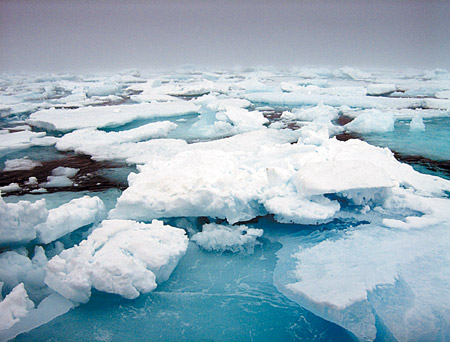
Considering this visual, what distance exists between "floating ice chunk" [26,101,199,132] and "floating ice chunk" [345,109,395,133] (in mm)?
3998

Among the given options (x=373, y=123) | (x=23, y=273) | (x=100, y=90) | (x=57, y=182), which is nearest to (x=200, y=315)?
(x=23, y=273)

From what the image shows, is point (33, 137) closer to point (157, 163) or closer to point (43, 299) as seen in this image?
point (157, 163)

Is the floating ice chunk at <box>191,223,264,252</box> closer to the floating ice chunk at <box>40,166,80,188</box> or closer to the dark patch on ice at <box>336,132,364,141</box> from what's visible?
the floating ice chunk at <box>40,166,80,188</box>

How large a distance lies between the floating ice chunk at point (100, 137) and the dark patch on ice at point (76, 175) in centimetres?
36

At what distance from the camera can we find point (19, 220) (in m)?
2.53

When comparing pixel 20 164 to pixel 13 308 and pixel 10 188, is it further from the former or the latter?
pixel 13 308

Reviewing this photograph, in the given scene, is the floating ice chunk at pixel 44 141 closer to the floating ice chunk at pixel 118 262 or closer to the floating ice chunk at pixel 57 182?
the floating ice chunk at pixel 57 182

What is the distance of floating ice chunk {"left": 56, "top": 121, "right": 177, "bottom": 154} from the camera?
579 cm

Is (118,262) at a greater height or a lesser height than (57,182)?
greater

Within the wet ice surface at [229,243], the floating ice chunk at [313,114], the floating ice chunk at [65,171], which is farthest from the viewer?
the floating ice chunk at [313,114]

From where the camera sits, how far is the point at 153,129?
258 inches

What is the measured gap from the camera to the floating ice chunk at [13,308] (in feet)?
6.48

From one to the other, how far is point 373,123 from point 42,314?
6.46 m

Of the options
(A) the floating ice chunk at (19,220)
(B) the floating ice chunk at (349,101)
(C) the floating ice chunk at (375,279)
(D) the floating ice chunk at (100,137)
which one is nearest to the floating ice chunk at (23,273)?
(A) the floating ice chunk at (19,220)
